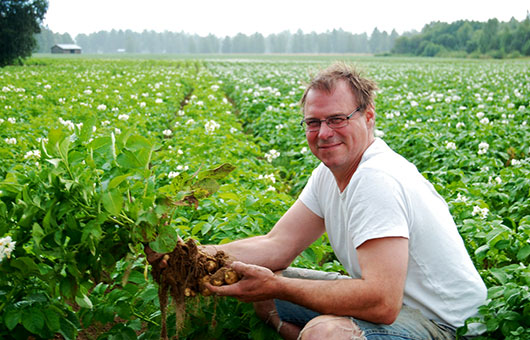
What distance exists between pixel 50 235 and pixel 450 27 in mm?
100642

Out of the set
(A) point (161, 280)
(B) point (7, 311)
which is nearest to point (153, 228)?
(A) point (161, 280)

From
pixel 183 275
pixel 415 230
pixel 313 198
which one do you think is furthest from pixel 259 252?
pixel 415 230

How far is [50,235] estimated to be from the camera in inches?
74.4

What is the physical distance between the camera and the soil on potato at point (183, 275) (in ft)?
7.41

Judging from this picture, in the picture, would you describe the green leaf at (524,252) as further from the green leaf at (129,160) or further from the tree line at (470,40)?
the tree line at (470,40)

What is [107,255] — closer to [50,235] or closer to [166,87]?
[50,235]

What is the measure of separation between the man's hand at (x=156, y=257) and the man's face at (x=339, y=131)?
0.87 m

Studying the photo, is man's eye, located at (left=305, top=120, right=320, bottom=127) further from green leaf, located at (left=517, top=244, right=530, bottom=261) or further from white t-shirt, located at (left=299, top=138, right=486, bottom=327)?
green leaf, located at (left=517, top=244, right=530, bottom=261)

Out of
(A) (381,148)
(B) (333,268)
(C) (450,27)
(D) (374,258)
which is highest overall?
(C) (450,27)

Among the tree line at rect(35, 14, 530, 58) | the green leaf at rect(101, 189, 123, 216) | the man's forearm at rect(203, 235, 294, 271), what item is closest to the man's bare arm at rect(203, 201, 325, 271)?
the man's forearm at rect(203, 235, 294, 271)

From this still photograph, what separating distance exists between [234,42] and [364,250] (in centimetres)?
15641

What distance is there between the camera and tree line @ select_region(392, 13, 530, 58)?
7100cm

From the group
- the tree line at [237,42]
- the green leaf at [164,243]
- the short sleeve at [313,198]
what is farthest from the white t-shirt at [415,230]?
the tree line at [237,42]

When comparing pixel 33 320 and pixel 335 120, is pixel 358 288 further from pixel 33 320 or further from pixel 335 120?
pixel 33 320
